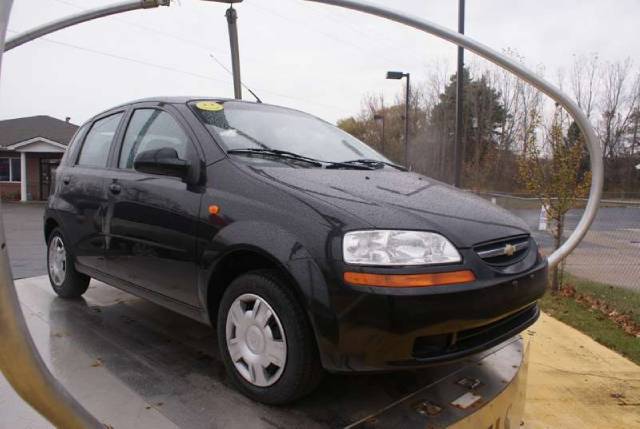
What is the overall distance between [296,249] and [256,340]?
0.50 metres

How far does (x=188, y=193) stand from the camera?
256 centimetres

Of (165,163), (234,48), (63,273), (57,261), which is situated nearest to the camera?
(165,163)

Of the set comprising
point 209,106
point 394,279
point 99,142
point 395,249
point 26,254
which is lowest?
point 26,254

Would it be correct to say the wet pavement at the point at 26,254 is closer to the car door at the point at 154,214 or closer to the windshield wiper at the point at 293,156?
the car door at the point at 154,214

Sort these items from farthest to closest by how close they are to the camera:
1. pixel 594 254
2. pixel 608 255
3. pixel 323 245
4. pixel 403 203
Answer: pixel 594 254 → pixel 608 255 → pixel 403 203 → pixel 323 245

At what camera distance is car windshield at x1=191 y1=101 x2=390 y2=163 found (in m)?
2.75

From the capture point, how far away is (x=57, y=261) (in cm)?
386

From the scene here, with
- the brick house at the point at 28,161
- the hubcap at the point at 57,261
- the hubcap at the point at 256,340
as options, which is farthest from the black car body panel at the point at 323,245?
the brick house at the point at 28,161

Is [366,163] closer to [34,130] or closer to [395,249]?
[395,249]

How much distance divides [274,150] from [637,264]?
31.9ft

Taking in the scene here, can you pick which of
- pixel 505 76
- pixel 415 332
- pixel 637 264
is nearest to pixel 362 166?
pixel 415 332

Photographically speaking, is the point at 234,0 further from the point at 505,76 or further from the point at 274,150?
the point at 505,76

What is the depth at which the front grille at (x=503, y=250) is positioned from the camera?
2120 mm

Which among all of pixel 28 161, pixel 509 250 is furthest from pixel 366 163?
pixel 28 161
